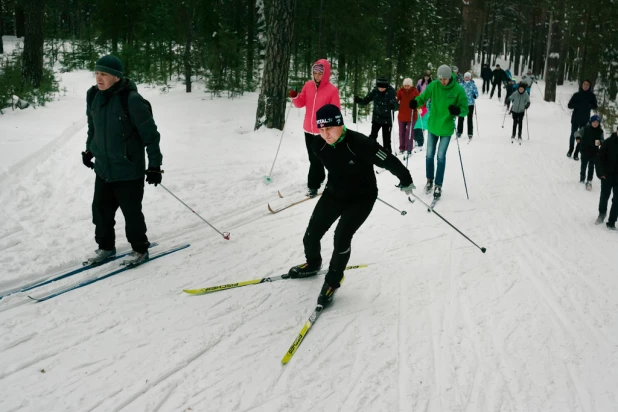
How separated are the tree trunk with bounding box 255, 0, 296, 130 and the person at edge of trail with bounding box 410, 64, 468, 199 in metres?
3.44

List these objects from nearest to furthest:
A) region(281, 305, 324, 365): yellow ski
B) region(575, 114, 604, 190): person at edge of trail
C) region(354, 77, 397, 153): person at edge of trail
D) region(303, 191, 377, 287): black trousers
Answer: region(281, 305, 324, 365): yellow ski < region(303, 191, 377, 287): black trousers < region(575, 114, 604, 190): person at edge of trail < region(354, 77, 397, 153): person at edge of trail

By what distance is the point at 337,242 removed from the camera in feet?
13.8

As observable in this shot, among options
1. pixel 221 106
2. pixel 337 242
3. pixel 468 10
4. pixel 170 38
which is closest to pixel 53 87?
pixel 221 106

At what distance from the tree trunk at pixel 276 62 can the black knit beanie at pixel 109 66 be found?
18.7 feet

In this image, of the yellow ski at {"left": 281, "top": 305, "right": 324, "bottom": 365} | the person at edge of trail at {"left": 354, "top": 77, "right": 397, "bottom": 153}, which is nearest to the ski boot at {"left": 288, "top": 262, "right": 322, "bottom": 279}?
the yellow ski at {"left": 281, "top": 305, "right": 324, "bottom": 365}

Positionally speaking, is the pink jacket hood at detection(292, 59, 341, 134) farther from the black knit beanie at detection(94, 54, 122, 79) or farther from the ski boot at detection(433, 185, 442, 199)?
the black knit beanie at detection(94, 54, 122, 79)

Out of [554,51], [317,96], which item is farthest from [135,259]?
[554,51]

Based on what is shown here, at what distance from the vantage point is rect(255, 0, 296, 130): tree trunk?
31.9ft

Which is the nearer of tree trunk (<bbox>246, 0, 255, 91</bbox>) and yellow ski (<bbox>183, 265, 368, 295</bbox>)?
yellow ski (<bbox>183, 265, 368, 295</bbox>)

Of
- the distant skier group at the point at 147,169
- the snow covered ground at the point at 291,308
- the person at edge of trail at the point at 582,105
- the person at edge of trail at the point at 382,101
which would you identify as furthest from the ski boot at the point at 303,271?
the person at edge of trail at the point at 582,105

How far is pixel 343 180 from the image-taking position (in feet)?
13.8

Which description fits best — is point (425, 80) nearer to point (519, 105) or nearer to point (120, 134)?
point (519, 105)

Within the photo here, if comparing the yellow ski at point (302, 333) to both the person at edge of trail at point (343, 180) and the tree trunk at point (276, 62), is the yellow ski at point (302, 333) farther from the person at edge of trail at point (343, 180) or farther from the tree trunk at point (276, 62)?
the tree trunk at point (276, 62)

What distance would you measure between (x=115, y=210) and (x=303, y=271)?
2114 mm
